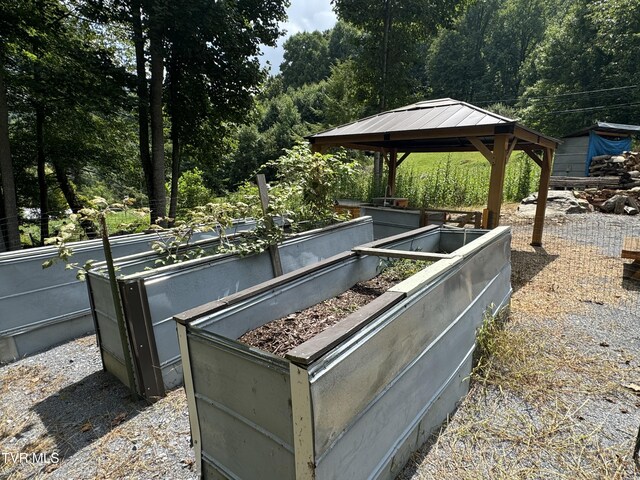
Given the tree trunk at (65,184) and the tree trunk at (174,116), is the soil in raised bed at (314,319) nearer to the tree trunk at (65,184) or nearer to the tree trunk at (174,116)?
the tree trunk at (174,116)

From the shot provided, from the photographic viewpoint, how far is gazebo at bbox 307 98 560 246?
5.10m

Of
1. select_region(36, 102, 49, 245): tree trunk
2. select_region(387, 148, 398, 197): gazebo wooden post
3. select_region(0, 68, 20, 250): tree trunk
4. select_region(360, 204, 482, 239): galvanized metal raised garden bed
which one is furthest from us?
select_region(387, 148, 398, 197): gazebo wooden post

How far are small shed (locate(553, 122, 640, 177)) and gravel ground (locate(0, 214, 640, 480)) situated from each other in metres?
14.0

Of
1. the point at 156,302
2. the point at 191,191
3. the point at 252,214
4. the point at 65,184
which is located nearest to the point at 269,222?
the point at 252,214

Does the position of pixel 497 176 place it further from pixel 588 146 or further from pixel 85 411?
pixel 588 146

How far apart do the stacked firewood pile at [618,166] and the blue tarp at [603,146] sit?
1.10ft

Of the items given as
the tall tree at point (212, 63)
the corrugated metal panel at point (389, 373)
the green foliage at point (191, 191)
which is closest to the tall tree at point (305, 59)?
the green foliage at point (191, 191)

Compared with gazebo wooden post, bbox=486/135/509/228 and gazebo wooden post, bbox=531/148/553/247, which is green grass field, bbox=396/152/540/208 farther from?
gazebo wooden post, bbox=486/135/509/228

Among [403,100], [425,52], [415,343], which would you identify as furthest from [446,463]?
[425,52]

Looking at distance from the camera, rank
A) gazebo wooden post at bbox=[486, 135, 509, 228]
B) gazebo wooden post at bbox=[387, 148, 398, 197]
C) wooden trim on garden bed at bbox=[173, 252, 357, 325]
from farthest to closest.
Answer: gazebo wooden post at bbox=[387, 148, 398, 197] < gazebo wooden post at bbox=[486, 135, 509, 228] < wooden trim on garden bed at bbox=[173, 252, 357, 325]

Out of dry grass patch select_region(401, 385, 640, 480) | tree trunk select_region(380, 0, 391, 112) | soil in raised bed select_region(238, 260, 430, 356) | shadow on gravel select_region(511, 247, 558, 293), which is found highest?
tree trunk select_region(380, 0, 391, 112)

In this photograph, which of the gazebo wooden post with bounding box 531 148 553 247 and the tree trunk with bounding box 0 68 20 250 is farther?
the gazebo wooden post with bounding box 531 148 553 247

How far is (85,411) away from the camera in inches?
96.1

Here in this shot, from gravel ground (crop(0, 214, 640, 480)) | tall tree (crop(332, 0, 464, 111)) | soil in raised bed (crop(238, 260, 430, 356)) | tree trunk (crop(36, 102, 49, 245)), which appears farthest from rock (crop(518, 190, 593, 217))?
tree trunk (crop(36, 102, 49, 245))
